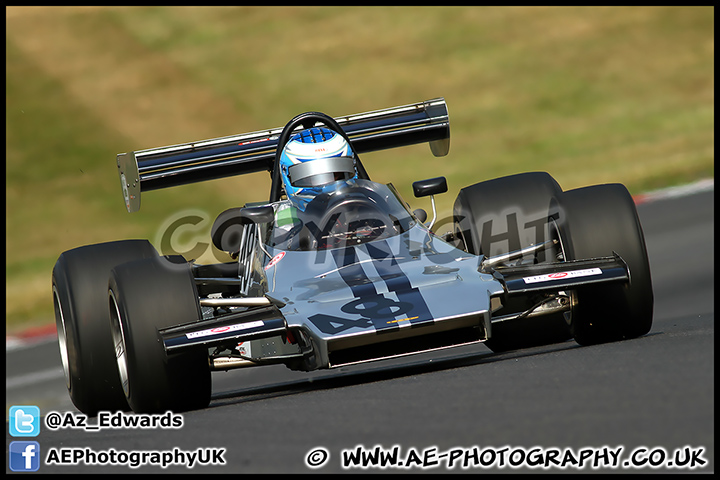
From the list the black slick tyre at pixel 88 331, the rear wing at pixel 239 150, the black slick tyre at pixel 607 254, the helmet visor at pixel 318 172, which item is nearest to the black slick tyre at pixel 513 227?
the black slick tyre at pixel 607 254

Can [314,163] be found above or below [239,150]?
below

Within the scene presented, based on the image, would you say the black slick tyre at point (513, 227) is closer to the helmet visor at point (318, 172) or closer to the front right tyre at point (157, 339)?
the helmet visor at point (318, 172)

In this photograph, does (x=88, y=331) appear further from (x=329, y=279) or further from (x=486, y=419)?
(x=486, y=419)

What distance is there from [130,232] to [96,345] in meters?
14.7

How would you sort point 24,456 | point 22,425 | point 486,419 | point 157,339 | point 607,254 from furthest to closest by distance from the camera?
point 607,254, point 157,339, point 22,425, point 24,456, point 486,419

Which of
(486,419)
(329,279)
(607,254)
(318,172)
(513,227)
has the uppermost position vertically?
(318,172)

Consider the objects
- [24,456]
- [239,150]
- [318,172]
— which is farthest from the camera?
[239,150]

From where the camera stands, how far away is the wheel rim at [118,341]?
6473mm

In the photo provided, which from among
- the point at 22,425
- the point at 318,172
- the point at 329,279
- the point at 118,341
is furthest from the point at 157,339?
the point at 318,172

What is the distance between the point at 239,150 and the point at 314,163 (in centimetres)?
93

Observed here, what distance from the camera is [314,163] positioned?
314 inches

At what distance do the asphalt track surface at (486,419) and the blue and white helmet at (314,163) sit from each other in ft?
5.07

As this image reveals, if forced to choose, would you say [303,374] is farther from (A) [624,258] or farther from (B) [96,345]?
(A) [624,258]
